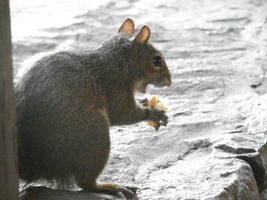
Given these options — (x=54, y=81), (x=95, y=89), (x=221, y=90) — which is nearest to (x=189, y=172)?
(x=95, y=89)

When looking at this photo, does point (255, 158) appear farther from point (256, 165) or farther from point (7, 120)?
point (7, 120)

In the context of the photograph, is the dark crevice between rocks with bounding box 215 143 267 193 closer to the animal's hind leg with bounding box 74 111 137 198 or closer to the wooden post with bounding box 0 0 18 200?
the animal's hind leg with bounding box 74 111 137 198

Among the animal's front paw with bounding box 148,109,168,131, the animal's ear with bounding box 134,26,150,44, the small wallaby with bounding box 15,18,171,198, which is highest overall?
the animal's ear with bounding box 134,26,150,44

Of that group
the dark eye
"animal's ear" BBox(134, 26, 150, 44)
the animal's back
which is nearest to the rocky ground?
the animal's back

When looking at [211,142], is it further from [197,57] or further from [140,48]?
[197,57]

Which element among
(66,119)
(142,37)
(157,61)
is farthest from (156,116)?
(66,119)

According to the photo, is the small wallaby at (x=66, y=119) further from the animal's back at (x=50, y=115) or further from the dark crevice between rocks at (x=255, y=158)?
the dark crevice between rocks at (x=255, y=158)

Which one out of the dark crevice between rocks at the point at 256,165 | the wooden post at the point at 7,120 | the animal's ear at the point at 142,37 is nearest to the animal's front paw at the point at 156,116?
the animal's ear at the point at 142,37
